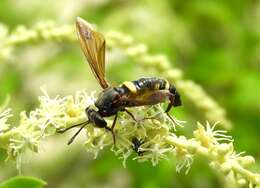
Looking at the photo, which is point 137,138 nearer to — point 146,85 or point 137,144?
point 137,144

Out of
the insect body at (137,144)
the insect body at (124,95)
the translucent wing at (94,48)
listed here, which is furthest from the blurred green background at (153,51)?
the insect body at (137,144)

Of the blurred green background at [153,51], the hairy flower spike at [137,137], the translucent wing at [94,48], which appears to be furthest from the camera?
the blurred green background at [153,51]

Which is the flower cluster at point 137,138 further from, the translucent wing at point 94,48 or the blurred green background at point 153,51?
the blurred green background at point 153,51

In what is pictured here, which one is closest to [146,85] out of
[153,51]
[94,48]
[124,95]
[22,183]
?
[124,95]

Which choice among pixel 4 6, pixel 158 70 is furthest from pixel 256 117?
pixel 4 6

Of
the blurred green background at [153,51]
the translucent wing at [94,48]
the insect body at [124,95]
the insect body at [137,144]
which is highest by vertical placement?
the blurred green background at [153,51]

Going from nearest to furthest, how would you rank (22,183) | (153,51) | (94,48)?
(22,183) → (94,48) → (153,51)

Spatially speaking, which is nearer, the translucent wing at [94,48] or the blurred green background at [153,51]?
the translucent wing at [94,48]

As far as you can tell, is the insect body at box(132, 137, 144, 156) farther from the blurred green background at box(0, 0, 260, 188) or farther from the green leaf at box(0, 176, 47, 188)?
the blurred green background at box(0, 0, 260, 188)
